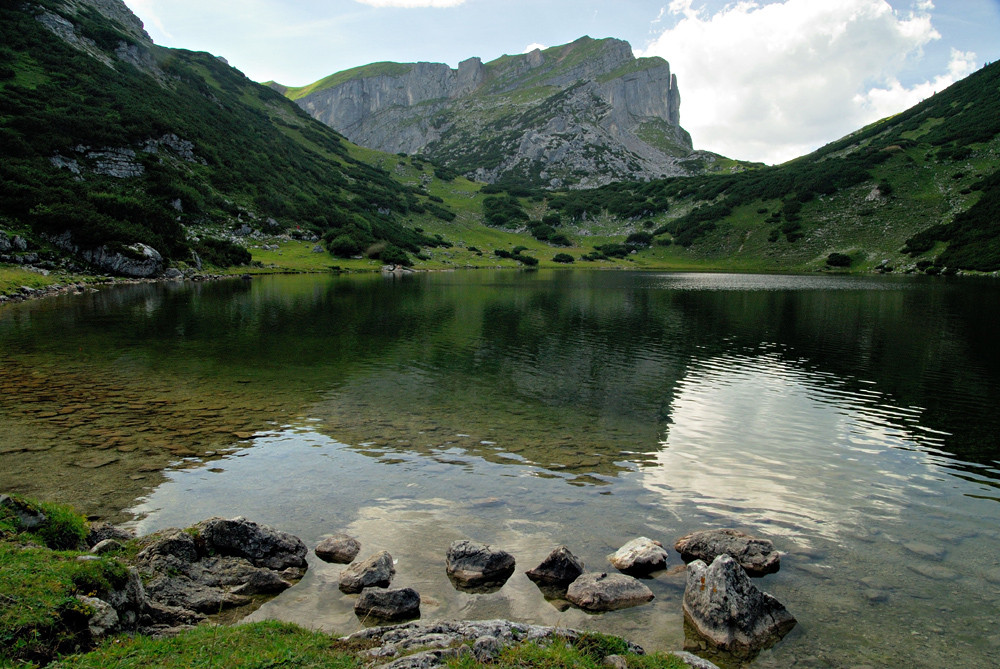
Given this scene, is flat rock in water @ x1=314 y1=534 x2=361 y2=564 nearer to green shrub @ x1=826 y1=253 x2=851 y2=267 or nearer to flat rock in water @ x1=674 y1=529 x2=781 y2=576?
flat rock in water @ x1=674 y1=529 x2=781 y2=576

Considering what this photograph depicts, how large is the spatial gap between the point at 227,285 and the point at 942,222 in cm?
16298

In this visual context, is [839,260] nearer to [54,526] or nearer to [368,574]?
[368,574]

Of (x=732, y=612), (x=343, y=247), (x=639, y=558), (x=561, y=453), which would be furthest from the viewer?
(x=343, y=247)

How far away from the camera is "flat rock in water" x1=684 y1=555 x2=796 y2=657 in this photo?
8.88m

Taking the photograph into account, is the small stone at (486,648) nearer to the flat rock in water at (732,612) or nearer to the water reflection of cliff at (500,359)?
the flat rock in water at (732,612)

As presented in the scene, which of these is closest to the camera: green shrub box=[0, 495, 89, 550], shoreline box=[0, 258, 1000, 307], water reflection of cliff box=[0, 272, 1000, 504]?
green shrub box=[0, 495, 89, 550]

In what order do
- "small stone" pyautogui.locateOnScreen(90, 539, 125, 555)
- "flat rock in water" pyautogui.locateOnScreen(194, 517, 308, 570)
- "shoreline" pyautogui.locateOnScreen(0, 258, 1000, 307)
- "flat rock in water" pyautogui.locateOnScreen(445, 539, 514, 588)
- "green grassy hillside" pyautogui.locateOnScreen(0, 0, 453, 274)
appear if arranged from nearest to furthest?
"small stone" pyautogui.locateOnScreen(90, 539, 125, 555) < "flat rock in water" pyautogui.locateOnScreen(445, 539, 514, 588) < "flat rock in water" pyautogui.locateOnScreen(194, 517, 308, 570) < "shoreline" pyautogui.locateOnScreen(0, 258, 1000, 307) < "green grassy hillside" pyautogui.locateOnScreen(0, 0, 453, 274)

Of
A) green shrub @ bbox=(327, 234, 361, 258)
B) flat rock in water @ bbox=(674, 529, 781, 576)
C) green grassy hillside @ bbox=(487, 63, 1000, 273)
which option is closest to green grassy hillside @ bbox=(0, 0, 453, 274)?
green shrub @ bbox=(327, 234, 361, 258)

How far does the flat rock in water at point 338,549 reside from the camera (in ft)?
36.8

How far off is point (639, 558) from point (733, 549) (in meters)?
2.28

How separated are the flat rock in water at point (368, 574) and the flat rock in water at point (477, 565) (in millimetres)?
1325

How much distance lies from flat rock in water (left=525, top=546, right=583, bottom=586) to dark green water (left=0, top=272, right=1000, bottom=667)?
11.9 inches

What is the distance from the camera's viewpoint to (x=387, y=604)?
30.5ft

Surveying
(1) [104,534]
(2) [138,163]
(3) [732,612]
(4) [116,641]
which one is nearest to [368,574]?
(4) [116,641]
